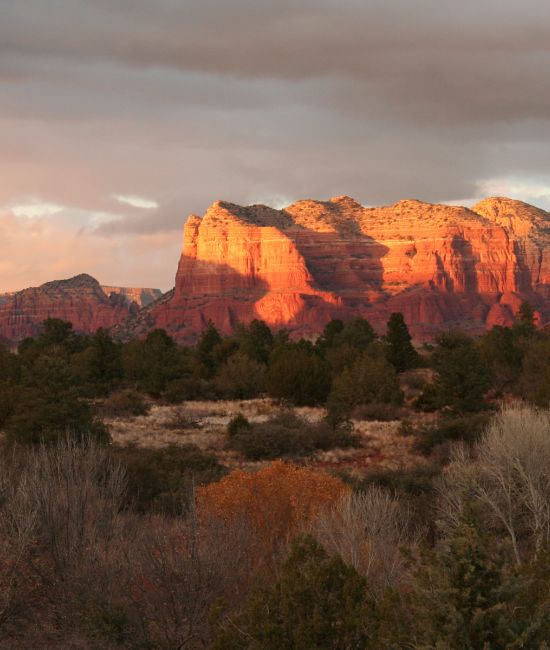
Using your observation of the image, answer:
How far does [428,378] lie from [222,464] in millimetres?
39648

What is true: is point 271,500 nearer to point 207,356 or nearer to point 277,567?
point 277,567

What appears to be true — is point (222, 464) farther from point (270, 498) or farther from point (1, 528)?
point (1, 528)

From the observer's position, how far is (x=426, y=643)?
31.2ft

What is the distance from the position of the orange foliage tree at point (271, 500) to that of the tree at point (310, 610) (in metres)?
7.39

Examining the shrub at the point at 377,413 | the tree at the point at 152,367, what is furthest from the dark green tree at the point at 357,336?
the shrub at the point at 377,413

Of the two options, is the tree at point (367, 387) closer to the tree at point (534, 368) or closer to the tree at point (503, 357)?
the tree at point (534, 368)

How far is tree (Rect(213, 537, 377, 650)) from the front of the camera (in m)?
11.6

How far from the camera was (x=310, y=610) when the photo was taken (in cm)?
1189

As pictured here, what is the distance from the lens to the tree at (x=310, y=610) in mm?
11609

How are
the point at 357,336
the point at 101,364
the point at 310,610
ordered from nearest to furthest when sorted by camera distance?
the point at 310,610
the point at 101,364
the point at 357,336

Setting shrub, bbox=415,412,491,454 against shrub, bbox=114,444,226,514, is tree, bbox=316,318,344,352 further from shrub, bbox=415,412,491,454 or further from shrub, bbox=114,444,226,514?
shrub, bbox=114,444,226,514

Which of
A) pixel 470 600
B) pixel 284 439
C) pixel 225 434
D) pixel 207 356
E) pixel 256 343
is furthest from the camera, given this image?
pixel 256 343

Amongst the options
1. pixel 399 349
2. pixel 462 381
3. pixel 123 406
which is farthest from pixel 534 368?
pixel 123 406

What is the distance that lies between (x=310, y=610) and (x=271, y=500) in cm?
958
